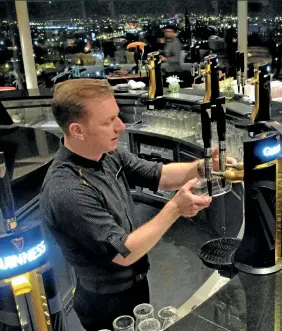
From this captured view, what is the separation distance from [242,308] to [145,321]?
11.6 inches

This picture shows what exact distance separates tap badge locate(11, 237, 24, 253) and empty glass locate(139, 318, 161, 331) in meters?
0.54

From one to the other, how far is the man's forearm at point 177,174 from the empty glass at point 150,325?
69 centimetres

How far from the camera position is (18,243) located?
3.05ft

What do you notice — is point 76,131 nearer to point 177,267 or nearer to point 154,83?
point 177,267

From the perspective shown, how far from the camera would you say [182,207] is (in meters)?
1.45

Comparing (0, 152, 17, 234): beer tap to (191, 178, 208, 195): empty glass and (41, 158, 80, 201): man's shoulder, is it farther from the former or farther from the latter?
(191, 178, 208, 195): empty glass

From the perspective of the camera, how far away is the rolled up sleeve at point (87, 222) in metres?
1.40

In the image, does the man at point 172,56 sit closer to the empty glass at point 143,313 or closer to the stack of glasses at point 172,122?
the stack of glasses at point 172,122

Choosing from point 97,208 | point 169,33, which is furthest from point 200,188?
point 169,33

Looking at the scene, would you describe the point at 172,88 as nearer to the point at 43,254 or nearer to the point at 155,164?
the point at 155,164

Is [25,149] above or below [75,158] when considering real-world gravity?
below

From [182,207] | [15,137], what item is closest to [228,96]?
[15,137]

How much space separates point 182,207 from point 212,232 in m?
2.36

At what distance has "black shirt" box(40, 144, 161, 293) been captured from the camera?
1.40 m
